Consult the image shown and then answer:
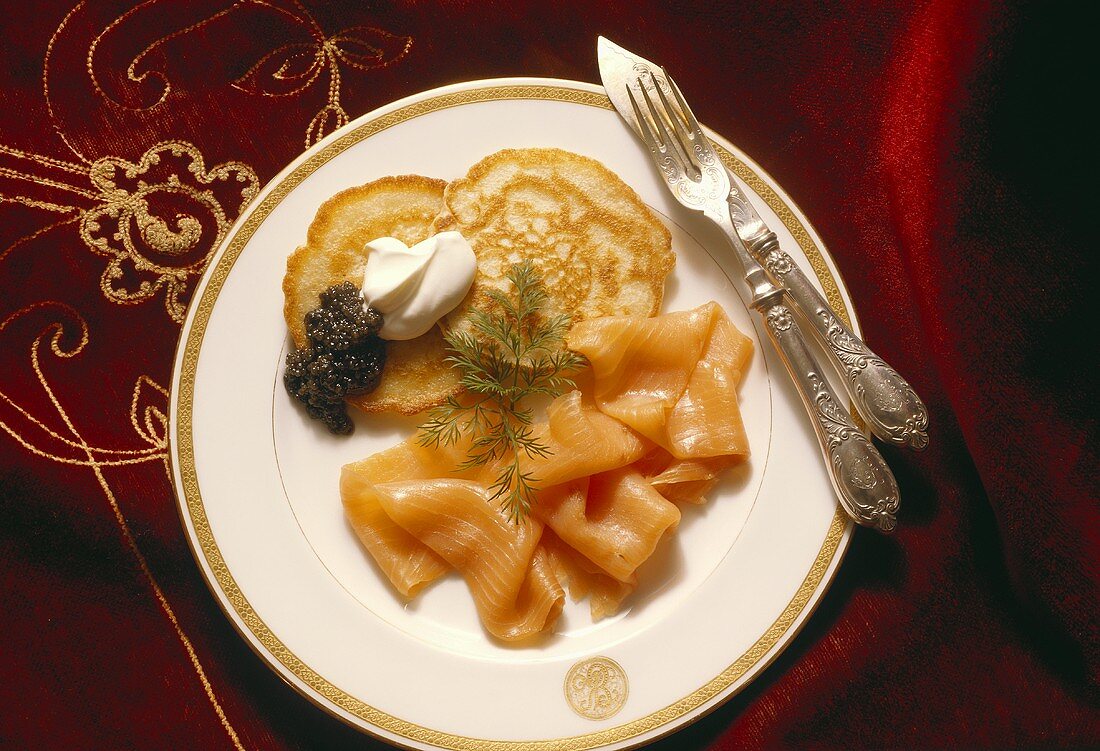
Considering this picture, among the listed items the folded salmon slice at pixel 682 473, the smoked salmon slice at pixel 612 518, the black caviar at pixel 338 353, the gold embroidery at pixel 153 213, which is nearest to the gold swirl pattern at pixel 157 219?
the gold embroidery at pixel 153 213

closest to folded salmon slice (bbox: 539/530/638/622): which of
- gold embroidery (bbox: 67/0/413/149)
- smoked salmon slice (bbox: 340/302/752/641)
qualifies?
smoked salmon slice (bbox: 340/302/752/641)

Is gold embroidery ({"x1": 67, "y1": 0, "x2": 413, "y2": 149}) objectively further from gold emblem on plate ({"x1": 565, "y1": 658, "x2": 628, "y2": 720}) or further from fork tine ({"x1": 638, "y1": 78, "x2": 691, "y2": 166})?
gold emblem on plate ({"x1": 565, "y1": 658, "x2": 628, "y2": 720})

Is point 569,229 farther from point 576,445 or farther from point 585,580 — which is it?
point 585,580

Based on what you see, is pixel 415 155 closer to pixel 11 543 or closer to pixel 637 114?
pixel 637 114

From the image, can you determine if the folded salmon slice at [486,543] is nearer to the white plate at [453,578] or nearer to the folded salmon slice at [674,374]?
the white plate at [453,578]

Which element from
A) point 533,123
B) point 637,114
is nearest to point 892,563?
point 637,114

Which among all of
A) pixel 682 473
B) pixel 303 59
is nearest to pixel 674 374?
pixel 682 473

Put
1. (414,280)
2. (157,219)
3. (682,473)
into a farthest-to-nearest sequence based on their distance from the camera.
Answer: (157,219) → (682,473) → (414,280)
